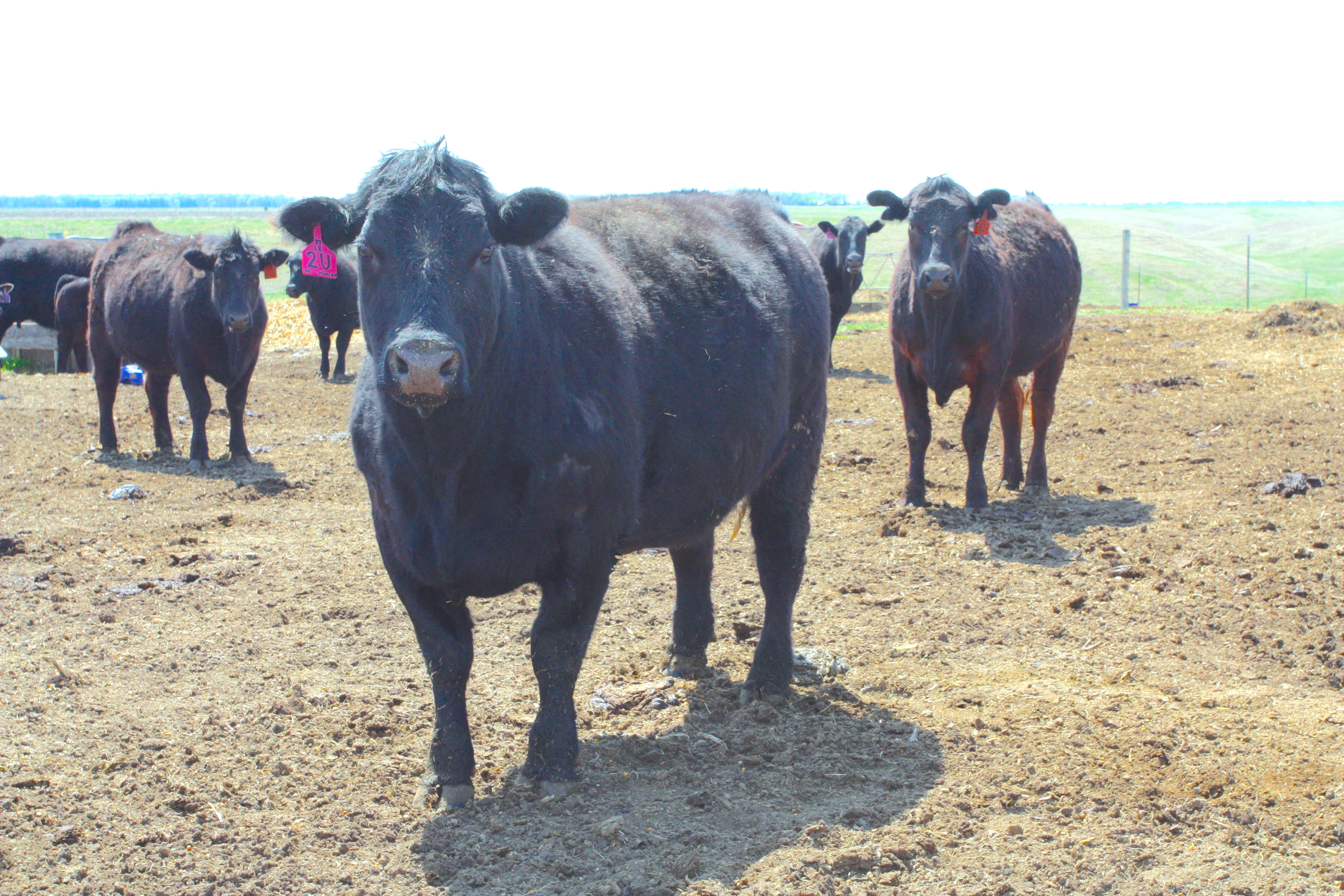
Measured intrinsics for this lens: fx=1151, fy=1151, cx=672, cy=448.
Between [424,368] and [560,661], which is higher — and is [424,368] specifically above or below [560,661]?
above

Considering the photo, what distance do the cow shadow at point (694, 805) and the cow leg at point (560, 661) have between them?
11 centimetres

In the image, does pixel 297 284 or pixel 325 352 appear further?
pixel 297 284

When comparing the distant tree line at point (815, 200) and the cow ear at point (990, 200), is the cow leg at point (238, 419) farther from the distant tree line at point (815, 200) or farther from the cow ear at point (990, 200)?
the distant tree line at point (815, 200)

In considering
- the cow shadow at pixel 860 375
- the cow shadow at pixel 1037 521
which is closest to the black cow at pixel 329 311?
the cow shadow at pixel 860 375

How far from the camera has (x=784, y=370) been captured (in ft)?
17.9

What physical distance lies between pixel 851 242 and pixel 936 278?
325 inches

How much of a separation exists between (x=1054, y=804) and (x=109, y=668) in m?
4.45

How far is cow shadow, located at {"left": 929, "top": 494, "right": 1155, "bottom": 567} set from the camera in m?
7.67

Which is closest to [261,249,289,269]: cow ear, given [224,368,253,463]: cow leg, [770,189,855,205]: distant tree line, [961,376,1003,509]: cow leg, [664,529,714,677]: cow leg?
[224,368,253,463]: cow leg

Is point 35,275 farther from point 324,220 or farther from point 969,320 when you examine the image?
point 324,220

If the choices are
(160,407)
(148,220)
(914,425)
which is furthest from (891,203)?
(148,220)

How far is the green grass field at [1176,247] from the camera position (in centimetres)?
4219

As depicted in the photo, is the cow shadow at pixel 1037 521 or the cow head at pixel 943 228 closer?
the cow shadow at pixel 1037 521

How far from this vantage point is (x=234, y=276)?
11.6 metres
